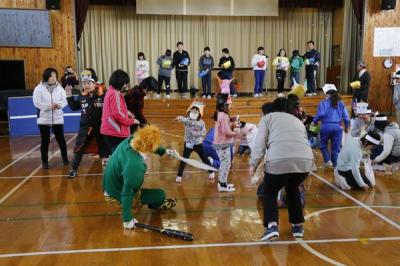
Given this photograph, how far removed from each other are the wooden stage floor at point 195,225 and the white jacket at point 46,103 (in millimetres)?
827

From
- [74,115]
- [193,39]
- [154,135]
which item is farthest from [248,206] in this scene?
[193,39]

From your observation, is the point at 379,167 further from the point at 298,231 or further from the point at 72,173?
the point at 72,173

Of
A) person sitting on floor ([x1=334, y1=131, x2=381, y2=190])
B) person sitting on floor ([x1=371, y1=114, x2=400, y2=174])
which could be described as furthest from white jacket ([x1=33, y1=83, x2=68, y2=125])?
person sitting on floor ([x1=371, y1=114, x2=400, y2=174])

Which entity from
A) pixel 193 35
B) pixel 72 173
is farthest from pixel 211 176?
pixel 193 35

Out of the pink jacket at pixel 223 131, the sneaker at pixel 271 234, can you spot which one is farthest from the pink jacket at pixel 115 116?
the sneaker at pixel 271 234

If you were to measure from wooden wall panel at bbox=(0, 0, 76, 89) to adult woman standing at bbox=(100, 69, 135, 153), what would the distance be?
761 cm

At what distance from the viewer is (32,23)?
11445 mm

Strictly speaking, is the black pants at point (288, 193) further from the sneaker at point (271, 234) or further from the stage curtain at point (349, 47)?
the stage curtain at point (349, 47)

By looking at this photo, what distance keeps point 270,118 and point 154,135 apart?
1038 millimetres

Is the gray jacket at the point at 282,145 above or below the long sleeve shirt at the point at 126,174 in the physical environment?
above

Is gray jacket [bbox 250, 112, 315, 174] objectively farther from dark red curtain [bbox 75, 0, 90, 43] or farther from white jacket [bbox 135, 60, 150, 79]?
dark red curtain [bbox 75, 0, 90, 43]

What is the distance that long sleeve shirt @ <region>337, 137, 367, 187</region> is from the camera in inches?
197

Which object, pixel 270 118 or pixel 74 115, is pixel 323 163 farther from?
pixel 74 115

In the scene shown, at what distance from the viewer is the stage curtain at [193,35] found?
49.4 feet
